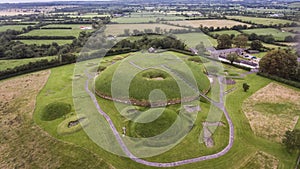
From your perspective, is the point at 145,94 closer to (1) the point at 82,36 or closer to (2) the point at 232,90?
(2) the point at 232,90

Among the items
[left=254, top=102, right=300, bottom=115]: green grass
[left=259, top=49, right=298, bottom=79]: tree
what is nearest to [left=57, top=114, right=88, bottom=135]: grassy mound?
[left=254, top=102, right=300, bottom=115]: green grass

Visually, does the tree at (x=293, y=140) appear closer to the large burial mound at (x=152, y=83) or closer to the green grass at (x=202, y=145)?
the green grass at (x=202, y=145)

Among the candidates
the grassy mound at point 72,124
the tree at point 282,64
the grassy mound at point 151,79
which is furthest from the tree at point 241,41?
the grassy mound at point 72,124

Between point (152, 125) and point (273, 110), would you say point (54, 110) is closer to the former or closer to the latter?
point (152, 125)

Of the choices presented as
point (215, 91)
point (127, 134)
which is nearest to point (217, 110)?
point (215, 91)

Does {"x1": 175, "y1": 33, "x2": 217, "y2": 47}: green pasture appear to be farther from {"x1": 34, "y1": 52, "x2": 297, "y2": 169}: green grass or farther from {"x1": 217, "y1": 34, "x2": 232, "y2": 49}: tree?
{"x1": 34, "y1": 52, "x2": 297, "y2": 169}: green grass

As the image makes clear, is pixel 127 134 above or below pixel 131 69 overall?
below
